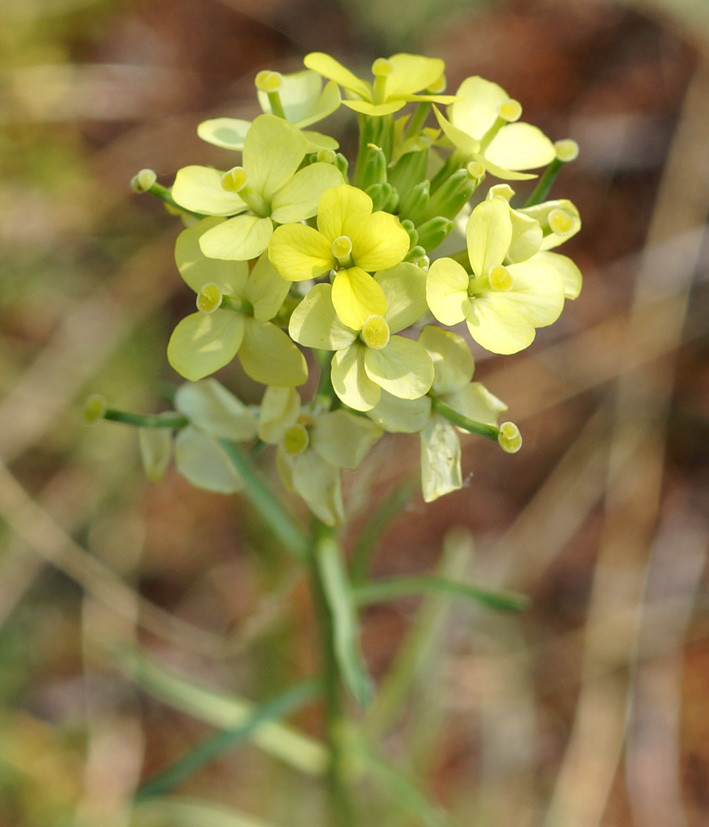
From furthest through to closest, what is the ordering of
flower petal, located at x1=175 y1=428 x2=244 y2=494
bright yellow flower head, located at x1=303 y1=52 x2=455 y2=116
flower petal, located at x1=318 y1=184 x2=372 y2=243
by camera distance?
flower petal, located at x1=175 y1=428 x2=244 y2=494
bright yellow flower head, located at x1=303 y1=52 x2=455 y2=116
flower petal, located at x1=318 y1=184 x2=372 y2=243

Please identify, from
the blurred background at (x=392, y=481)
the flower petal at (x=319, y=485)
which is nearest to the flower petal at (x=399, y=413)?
the flower petal at (x=319, y=485)

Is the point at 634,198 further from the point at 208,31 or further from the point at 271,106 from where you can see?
the point at 271,106

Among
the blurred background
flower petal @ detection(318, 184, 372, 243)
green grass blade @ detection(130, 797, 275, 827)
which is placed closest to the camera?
flower petal @ detection(318, 184, 372, 243)

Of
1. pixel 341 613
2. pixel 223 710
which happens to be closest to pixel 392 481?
pixel 223 710

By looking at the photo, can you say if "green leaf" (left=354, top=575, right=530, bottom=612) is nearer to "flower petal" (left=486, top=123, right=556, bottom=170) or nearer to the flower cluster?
the flower cluster

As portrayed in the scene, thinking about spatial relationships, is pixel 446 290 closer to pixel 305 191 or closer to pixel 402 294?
pixel 402 294

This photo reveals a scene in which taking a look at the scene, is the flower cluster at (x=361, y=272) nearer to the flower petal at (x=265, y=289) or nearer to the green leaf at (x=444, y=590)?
the flower petal at (x=265, y=289)

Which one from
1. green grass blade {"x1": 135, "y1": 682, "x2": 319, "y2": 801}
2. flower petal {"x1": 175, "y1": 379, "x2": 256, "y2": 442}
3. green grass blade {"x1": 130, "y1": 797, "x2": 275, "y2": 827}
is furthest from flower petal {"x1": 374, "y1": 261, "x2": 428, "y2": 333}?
green grass blade {"x1": 130, "y1": 797, "x2": 275, "y2": 827}
